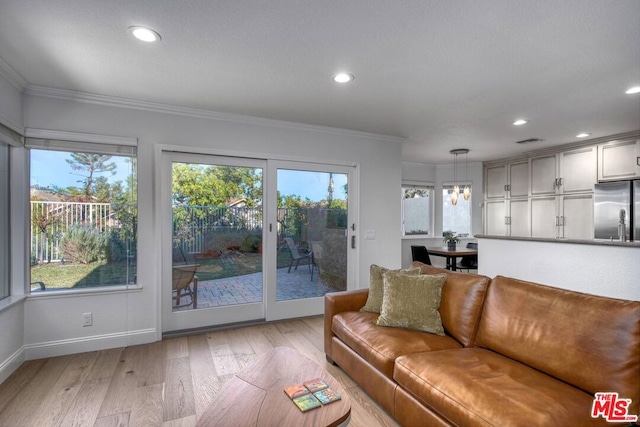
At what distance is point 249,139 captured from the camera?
3.78 meters

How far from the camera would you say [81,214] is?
309cm

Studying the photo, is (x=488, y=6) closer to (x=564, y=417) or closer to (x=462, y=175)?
(x=564, y=417)

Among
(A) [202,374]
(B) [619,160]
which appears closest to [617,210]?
(B) [619,160]

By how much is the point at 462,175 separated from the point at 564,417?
240 inches

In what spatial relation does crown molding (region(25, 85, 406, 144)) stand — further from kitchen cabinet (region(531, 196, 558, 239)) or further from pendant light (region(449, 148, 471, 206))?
kitchen cabinet (region(531, 196, 558, 239))

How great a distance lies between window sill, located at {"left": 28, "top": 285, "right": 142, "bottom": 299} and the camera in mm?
2912

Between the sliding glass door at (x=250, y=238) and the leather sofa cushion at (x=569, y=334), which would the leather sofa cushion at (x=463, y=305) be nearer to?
the leather sofa cushion at (x=569, y=334)

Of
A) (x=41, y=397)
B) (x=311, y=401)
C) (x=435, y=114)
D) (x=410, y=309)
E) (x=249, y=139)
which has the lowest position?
(x=41, y=397)

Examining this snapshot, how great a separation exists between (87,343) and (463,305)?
11.1 ft

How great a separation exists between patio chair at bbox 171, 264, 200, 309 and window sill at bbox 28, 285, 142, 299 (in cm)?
36

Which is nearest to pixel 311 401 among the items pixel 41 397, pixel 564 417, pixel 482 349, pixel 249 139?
pixel 564 417

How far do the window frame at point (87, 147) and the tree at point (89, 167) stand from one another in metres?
0.05

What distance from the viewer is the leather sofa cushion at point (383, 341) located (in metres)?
2.03

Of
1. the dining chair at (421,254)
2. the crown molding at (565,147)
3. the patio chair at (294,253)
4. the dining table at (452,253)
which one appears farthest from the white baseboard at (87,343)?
the crown molding at (565,147)
